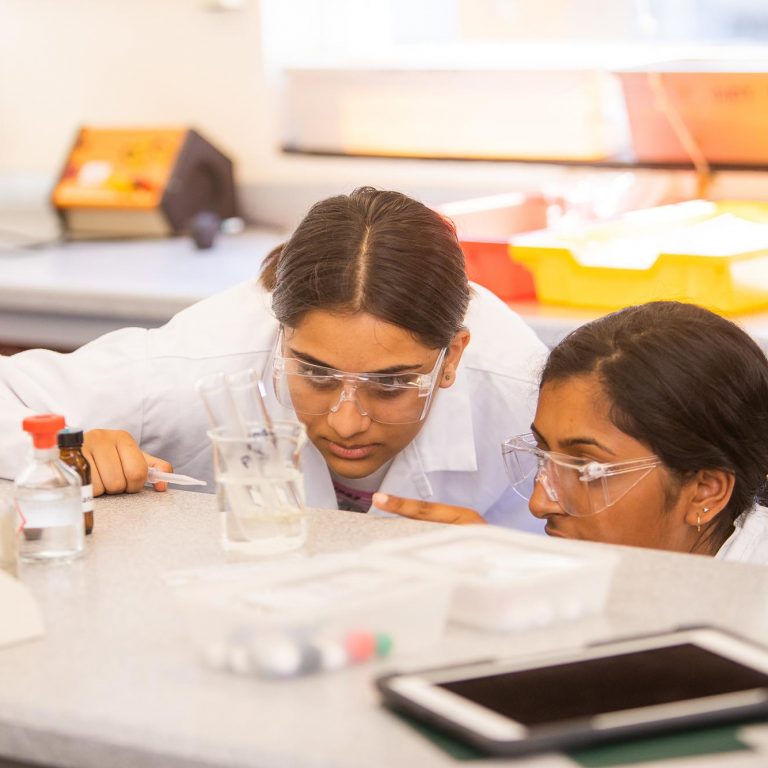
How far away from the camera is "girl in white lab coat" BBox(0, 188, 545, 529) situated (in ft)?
5.49

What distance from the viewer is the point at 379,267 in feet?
5.65

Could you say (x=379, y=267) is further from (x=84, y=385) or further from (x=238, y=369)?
(x=84, y=385)

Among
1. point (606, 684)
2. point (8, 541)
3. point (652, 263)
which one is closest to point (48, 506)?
point (8, 541)

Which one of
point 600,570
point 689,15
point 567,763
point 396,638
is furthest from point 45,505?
point 689,15

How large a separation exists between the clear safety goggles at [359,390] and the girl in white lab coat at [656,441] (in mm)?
142

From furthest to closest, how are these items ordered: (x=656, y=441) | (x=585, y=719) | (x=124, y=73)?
(x=124, y=73) → (x=656, y=441) → (x=585, y=719)

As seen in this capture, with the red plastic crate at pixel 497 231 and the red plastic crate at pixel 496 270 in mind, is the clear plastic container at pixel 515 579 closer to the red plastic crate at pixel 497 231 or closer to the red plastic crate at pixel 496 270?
the red plastic crate at pixel 497 231

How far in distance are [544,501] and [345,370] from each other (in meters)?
0.31

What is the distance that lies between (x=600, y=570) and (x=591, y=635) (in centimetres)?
7

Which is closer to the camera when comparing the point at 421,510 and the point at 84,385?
the point at 421,510

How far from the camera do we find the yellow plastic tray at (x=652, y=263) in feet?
7.70

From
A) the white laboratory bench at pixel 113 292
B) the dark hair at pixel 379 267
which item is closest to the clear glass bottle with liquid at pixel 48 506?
the dark hair at pixel 379 267

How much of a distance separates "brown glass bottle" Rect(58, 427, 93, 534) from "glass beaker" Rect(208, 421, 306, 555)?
0.48 feet

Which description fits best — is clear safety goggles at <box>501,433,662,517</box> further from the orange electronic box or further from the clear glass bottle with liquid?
the orange electronic box
